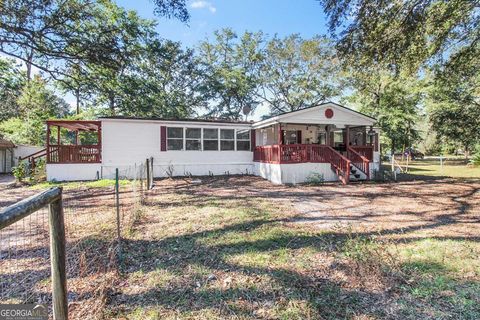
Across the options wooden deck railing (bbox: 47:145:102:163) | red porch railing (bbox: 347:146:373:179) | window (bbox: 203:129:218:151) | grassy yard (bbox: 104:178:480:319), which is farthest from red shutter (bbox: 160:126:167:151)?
red porch railing (bbox: 347:146:373:179)

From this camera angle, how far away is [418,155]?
129 feet

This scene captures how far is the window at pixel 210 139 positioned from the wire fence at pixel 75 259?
8.26 m

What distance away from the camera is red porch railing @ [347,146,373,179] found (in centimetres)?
1270

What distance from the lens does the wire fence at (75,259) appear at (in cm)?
280

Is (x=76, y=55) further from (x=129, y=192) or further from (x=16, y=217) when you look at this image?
(x=16, y=217)

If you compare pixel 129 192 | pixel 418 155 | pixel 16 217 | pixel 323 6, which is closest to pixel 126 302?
pixel 16 217

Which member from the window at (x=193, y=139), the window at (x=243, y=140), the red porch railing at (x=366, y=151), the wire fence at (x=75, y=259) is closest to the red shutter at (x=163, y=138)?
the window at (x=193, y=139)

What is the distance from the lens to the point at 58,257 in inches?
76.9

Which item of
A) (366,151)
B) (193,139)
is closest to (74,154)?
(193,139)

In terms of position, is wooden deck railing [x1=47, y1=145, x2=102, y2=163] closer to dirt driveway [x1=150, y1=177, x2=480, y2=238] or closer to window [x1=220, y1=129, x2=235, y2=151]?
dirt driveway [x1=150, y1=177, x2=480, y2=238]

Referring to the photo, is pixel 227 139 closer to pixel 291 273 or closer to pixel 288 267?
pixel 288 267

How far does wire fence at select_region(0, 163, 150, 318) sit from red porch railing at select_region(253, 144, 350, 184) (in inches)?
287

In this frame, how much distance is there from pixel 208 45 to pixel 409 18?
2265 cm

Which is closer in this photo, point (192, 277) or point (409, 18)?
point (192, 277)
